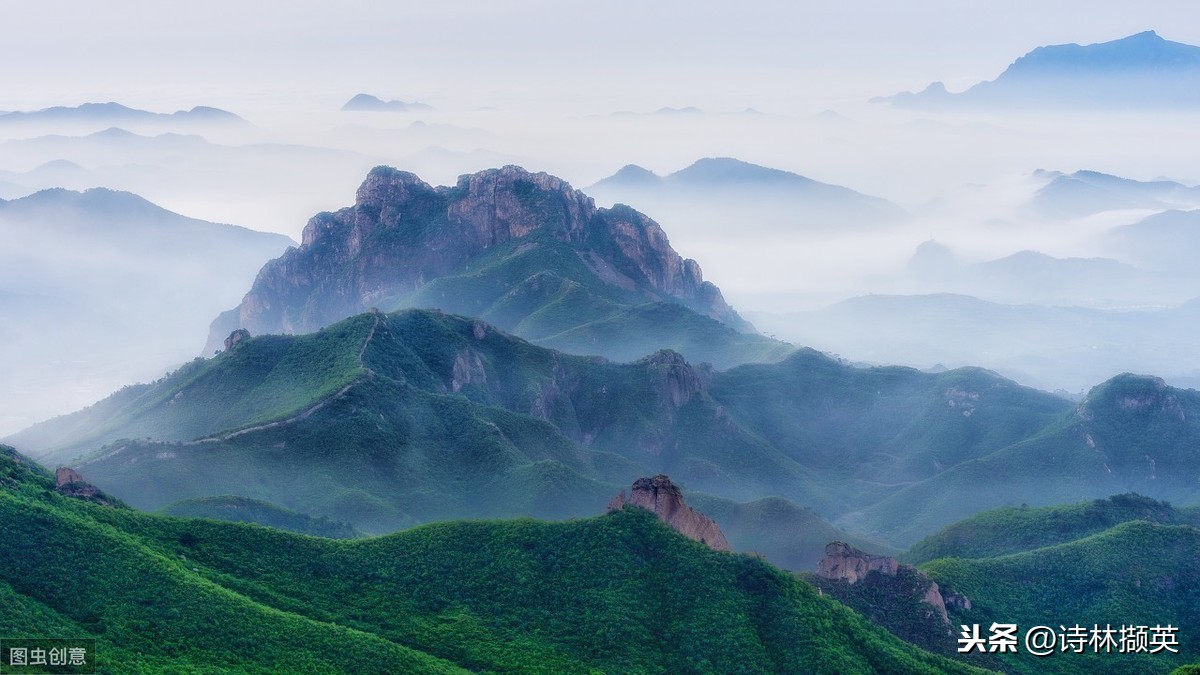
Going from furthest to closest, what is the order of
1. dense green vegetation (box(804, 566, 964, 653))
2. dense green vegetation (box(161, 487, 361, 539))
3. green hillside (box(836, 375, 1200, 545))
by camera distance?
green hillside (box(836, 375, 1200, 545)) < dense green vegetation (box(161, 487, 361, 539)) < dense green vegetation (box(804, 566, 964, 653))

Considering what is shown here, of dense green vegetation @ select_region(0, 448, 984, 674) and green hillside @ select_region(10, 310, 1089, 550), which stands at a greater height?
green hillside @ select_region(10, 310, 1089, 550)

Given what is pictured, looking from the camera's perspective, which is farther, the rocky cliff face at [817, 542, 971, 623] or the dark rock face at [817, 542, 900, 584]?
the dark rock face at [817, 542, 900, 584]

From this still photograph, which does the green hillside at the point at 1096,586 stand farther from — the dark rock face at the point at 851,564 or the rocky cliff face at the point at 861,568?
the dark rock face at the point at 851,564

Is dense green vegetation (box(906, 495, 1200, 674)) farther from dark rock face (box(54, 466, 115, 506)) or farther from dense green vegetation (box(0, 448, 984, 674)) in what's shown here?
dark rock face (box(54, 466, 115, 506))

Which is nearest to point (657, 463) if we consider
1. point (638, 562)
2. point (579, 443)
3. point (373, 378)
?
point (579, 443)

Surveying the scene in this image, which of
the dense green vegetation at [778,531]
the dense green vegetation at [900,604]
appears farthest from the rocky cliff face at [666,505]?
A: the dense green vegetation at [778,531]

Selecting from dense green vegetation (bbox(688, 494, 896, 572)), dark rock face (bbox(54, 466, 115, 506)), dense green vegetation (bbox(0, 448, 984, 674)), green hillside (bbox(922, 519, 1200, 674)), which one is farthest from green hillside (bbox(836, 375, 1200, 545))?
dark rock face (bbox(54, 466, 115, 506))

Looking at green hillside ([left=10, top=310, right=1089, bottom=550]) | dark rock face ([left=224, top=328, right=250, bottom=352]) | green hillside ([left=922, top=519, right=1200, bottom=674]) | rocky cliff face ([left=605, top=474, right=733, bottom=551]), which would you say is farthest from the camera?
dark rock face ([left=224, top=328, right=250, bottom=352])

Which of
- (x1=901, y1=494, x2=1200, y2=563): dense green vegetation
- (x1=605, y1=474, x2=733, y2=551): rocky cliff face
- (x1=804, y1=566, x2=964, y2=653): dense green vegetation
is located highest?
(x1=605, y1=474, x2=733, y2=551): rocky cliff face

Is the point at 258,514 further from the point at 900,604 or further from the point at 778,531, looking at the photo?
the point at 900,604
